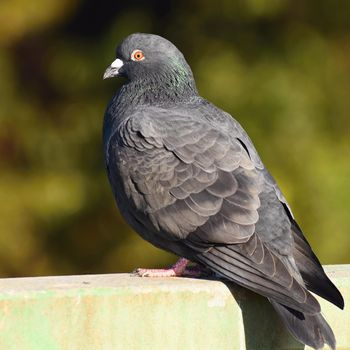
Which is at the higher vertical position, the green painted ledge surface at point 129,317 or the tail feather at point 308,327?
the green painted ledge surface at point 129,317

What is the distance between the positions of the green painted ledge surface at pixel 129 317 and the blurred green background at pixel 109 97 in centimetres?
310

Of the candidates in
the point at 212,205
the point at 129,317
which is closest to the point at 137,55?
the point at 212,205

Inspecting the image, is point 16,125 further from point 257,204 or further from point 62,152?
point 257,204

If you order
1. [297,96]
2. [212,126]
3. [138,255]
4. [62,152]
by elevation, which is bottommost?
[138,255]

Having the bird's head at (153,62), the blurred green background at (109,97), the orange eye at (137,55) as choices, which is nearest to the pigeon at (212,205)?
the bird's head at (153,62)

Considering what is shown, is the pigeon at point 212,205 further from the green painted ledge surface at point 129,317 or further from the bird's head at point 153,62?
the bird's head at point 153,62

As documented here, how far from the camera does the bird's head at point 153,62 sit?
580cm

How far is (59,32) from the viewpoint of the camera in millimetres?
8727

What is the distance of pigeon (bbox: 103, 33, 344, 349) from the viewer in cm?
459

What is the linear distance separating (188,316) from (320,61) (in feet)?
12.9

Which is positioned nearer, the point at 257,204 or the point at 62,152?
the point at 257,204

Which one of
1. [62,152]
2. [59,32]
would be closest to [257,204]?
[62,152]

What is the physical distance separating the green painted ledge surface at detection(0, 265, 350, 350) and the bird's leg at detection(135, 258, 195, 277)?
33cm

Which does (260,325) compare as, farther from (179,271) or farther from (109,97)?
(109,97)
